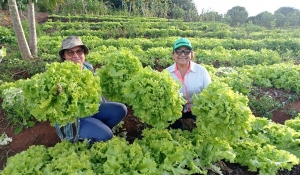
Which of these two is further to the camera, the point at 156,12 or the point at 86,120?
the point at 156,12

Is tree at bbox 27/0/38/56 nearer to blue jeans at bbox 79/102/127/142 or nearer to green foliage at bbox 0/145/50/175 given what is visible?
blue jeans at bbox 79/102/127/142

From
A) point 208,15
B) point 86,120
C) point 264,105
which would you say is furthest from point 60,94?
point 208,15

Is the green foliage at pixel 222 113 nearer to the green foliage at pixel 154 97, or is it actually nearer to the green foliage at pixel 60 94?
the green foliage at pixel 154 97

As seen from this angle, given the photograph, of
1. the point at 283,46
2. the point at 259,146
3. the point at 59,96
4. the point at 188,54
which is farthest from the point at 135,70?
the point at 283,46

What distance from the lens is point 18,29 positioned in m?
8.31

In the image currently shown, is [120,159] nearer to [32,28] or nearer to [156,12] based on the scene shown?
[32,28]

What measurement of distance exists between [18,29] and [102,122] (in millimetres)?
5375

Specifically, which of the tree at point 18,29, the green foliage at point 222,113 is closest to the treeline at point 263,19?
the tree at point 18,29

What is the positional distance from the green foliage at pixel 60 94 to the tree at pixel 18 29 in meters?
5.51

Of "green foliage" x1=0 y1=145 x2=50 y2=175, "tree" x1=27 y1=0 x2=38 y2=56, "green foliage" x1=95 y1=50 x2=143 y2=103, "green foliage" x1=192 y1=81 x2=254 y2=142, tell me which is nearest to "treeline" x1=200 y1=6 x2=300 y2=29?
"tree" x1=27 y1=0 x2=38 y2=56

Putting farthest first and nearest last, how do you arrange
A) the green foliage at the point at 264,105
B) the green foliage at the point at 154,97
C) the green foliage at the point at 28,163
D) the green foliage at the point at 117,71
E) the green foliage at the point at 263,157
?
the green foliage at the point at 264,105, the green foliage at the point at 117,71, the green foliage at the point at 263,157, the green foliage at the point at 154,97, the green foliage at the point at 28,163

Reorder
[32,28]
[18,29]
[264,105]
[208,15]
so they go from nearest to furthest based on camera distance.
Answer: [264,105]
[18,29]
[32,28]
[208,15]

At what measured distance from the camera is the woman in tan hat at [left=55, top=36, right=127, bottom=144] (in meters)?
4.32

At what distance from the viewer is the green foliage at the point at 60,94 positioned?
3422mm
